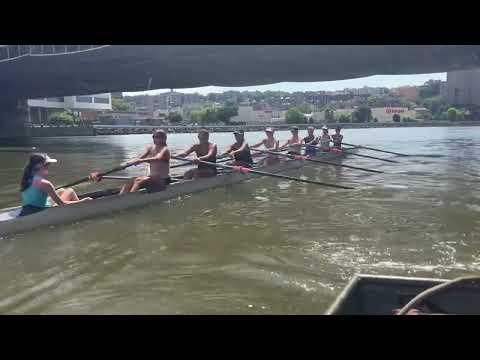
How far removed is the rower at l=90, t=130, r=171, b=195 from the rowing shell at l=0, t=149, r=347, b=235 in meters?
0.21

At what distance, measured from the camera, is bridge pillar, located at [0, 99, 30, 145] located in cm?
5803

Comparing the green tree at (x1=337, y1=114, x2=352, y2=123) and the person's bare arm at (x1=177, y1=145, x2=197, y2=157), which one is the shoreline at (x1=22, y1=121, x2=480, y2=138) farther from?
the person's bare arm at (x1=177, y1=145, x2=197, y2=157)

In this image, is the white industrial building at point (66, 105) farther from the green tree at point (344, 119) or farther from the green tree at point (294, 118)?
the green tree at point (344, 119)

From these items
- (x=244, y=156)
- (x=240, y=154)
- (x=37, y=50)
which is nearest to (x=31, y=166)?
(x=240, y=154)

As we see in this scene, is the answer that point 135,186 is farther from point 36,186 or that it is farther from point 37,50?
point 37,50

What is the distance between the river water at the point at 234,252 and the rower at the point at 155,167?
55 centimetres

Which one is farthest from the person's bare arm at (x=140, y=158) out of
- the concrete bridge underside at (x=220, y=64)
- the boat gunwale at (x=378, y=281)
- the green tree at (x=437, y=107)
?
the green tree at (x=437, y=107)

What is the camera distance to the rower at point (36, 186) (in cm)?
819

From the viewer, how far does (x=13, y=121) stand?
5947cm

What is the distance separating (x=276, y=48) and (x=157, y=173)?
19444mm

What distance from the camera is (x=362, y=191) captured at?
14016mm

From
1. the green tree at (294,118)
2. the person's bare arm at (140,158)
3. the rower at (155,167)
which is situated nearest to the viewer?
the person's bare arm at (140,158)

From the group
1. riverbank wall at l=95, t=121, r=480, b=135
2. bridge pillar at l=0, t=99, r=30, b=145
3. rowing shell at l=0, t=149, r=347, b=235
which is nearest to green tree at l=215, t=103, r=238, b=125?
riverbank wall at l=95, t=121, r=480, b=135
